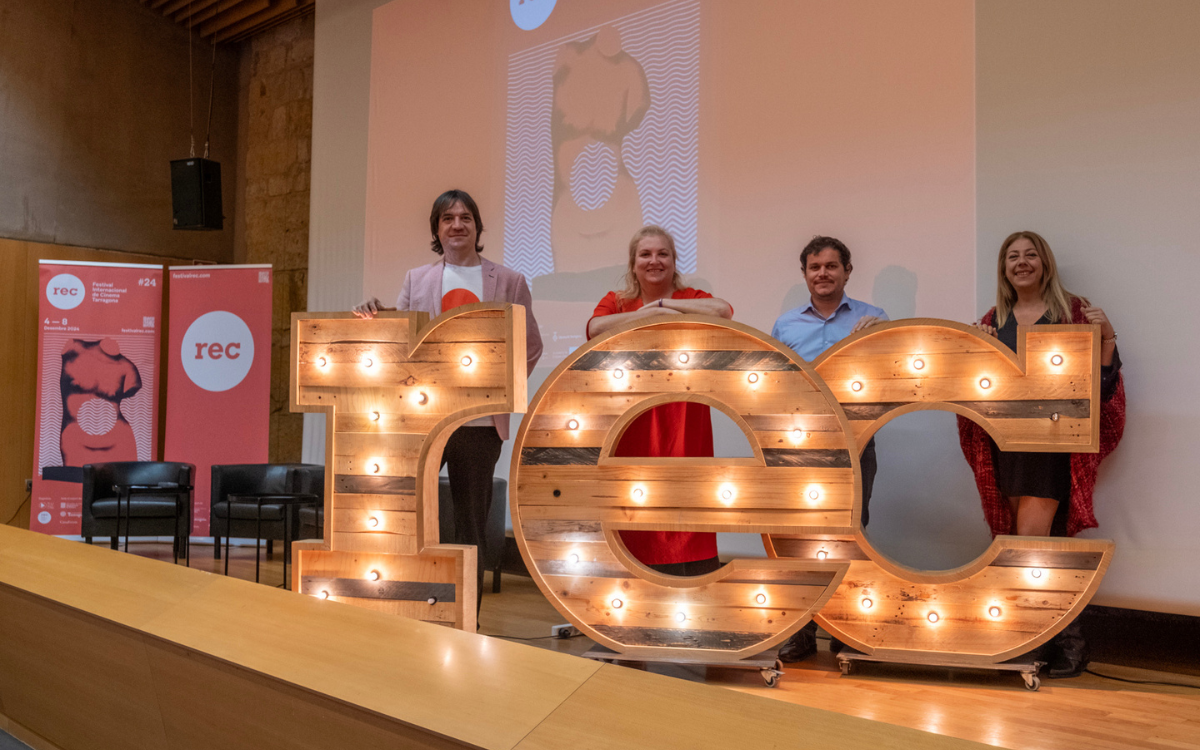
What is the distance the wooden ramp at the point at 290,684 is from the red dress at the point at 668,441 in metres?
1.38

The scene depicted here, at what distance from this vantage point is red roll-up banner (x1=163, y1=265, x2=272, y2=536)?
6523mm

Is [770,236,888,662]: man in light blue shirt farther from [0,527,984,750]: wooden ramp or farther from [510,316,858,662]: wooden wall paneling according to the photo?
[0,527,984,750]: wooden ramp

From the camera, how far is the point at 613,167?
4.88m

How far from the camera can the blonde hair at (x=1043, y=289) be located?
3.19 meters

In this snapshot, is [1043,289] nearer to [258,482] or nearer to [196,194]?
[258,482]

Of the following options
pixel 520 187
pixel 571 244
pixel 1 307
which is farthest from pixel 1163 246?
pixel 1 307

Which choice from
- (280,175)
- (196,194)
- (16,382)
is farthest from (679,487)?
(16,382)

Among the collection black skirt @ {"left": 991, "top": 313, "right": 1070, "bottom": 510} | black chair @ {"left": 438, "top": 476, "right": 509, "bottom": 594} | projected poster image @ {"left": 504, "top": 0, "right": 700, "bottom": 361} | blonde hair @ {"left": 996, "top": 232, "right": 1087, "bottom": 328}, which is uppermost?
projected poster image @ {"left": 504, "top": 0, "right": 700, "bottom": 361}

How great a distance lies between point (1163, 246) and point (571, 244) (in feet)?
9.54

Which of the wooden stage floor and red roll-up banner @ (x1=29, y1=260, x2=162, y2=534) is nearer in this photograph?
the wooden stage floor

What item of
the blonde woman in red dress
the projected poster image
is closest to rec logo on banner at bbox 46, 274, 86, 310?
the projected poster image

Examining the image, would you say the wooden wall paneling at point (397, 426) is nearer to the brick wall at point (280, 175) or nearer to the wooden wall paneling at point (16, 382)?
the brick wall at point (280, 175)

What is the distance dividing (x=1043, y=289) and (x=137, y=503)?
17.4 feet

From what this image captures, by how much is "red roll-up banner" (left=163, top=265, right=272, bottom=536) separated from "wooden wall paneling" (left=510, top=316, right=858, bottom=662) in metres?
4.32
